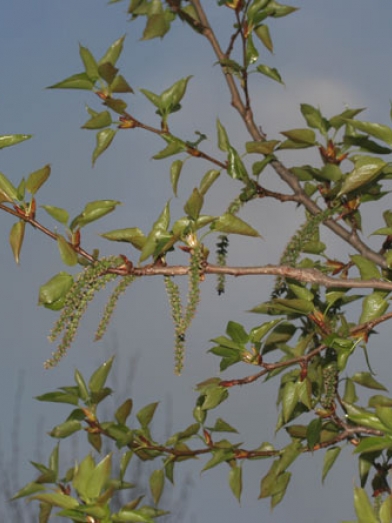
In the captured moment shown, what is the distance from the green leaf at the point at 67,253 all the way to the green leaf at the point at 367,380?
3.26 feet

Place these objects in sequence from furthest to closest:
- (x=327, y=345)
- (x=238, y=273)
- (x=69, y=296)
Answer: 1. (x=327, y=345)
2. (x=238, y=273)
3. (x=69, y=296)

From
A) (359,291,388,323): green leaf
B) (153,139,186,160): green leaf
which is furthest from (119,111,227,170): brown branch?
(359,291,388,323): green leaf

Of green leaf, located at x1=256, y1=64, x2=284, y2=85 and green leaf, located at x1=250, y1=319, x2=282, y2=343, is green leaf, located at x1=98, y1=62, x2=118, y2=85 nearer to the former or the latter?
green leaf, located at x1=256, y1=64, x2=284, y2=85

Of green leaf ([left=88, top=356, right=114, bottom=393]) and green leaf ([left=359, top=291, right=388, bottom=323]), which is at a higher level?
green leaf ([left=359, top=291, right=388, bottom=323])

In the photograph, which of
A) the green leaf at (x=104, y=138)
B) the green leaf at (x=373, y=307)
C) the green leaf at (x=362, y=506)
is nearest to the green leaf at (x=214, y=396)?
the green leaf at (x=373, y=307)

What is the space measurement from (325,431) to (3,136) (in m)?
1.13

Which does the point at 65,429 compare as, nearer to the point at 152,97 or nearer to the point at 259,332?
the point at 259,332

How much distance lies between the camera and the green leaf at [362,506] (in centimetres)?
169

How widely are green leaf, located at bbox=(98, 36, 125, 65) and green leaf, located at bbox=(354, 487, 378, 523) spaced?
1.08 meters

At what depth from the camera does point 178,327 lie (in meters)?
1.77

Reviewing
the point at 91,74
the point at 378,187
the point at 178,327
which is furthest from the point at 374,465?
the point at 91,74

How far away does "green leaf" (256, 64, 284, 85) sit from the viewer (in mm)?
2191

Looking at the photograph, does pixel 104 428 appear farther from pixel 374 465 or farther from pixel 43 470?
pixel 374 465

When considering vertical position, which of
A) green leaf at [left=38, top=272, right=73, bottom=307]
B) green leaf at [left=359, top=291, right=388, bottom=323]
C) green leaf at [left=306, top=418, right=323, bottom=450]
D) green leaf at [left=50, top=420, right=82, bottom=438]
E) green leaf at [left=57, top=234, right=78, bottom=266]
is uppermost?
green leaf at [left=57, top=234, right=78, bottom=266]
